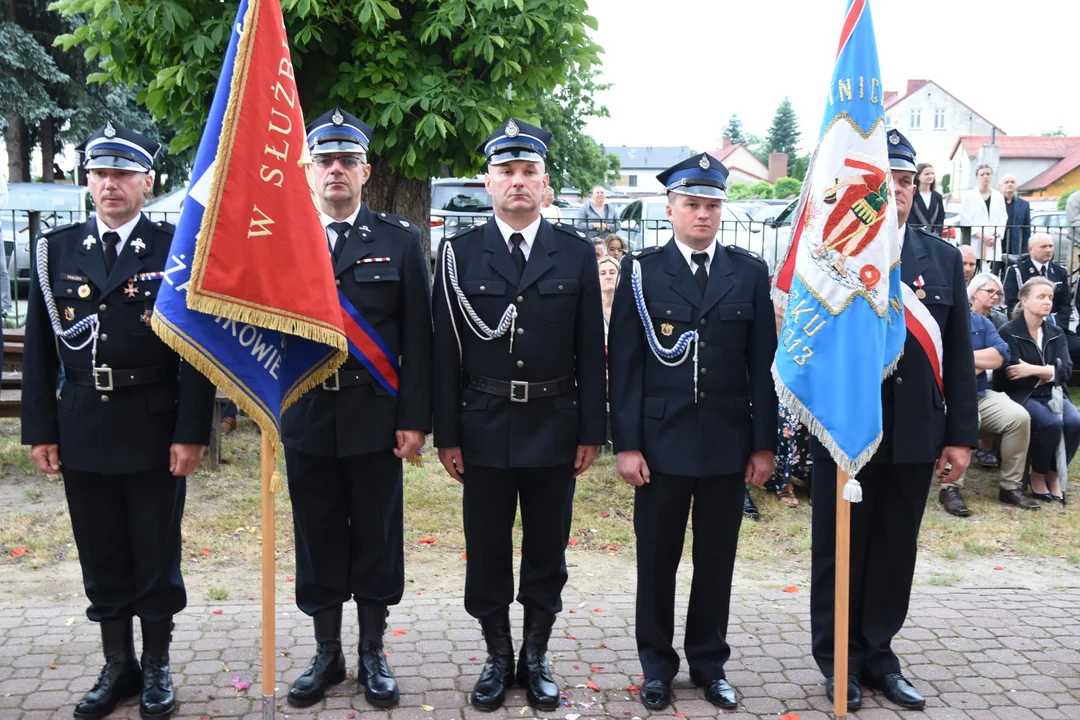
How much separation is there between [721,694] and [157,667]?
2.22m

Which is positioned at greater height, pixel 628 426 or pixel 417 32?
pixel 417 32

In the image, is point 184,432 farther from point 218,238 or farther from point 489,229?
point 489,229

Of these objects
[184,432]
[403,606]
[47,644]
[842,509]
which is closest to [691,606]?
[842,509]

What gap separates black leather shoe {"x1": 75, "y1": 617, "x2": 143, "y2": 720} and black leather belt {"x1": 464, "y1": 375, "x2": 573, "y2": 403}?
1.69 meters

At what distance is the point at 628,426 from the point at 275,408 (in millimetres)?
1346

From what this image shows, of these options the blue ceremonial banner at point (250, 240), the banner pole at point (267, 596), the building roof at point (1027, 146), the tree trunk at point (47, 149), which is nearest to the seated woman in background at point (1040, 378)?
the blue ceremonial banner at point (250, 240)

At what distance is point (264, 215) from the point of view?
11.2 feet

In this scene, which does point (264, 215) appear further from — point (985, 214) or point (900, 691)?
point (985, 214)

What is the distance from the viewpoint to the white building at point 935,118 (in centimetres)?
6750

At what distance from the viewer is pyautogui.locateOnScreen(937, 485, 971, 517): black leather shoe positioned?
695cm

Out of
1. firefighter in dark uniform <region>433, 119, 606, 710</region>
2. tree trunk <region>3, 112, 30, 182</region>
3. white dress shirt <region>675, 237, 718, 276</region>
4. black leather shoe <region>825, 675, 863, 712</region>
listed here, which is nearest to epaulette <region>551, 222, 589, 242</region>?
firefighter in dark uniform <region>433, 119, 606, 710</region>

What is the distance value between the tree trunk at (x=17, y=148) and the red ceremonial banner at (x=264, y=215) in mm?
17891

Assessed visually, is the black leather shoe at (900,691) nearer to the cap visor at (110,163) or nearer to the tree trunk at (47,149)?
the cap visor at (110,163)

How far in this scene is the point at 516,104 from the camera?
737 centimetres
